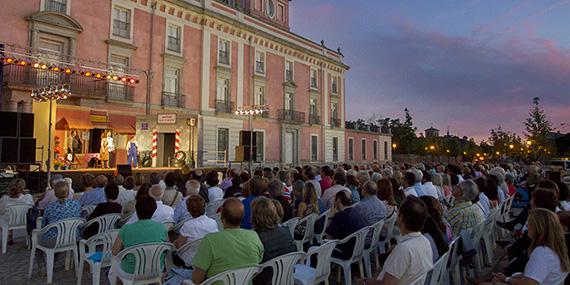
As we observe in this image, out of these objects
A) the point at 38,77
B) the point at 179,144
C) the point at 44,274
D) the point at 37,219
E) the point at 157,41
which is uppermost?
the point at 157,41

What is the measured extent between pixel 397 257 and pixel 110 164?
17.4 meters

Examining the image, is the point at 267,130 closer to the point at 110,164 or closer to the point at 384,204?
the point at 110,164

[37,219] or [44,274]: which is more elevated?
[37,219]

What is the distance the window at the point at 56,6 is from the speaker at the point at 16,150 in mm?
7265

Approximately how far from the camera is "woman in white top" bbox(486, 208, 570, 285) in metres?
2.62

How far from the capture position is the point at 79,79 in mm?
15945

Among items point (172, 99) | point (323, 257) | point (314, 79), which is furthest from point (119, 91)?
point (314, 79)

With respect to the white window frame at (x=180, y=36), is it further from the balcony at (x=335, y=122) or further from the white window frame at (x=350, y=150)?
the white window frame at (x=350, y=150)

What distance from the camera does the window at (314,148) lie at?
30.0m

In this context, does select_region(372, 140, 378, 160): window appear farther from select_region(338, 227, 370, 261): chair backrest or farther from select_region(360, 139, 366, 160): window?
select_region(338, 227, 370, 261): chair backrest

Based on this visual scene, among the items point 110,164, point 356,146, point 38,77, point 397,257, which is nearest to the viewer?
point 397,257

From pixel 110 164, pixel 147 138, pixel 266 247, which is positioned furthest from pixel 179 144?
pixel 266 247

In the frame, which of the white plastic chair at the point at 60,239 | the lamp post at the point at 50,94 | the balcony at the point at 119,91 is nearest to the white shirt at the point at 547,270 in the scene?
the white plastic chair at the point at 60,239

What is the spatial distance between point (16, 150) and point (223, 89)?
1330 centimetres
